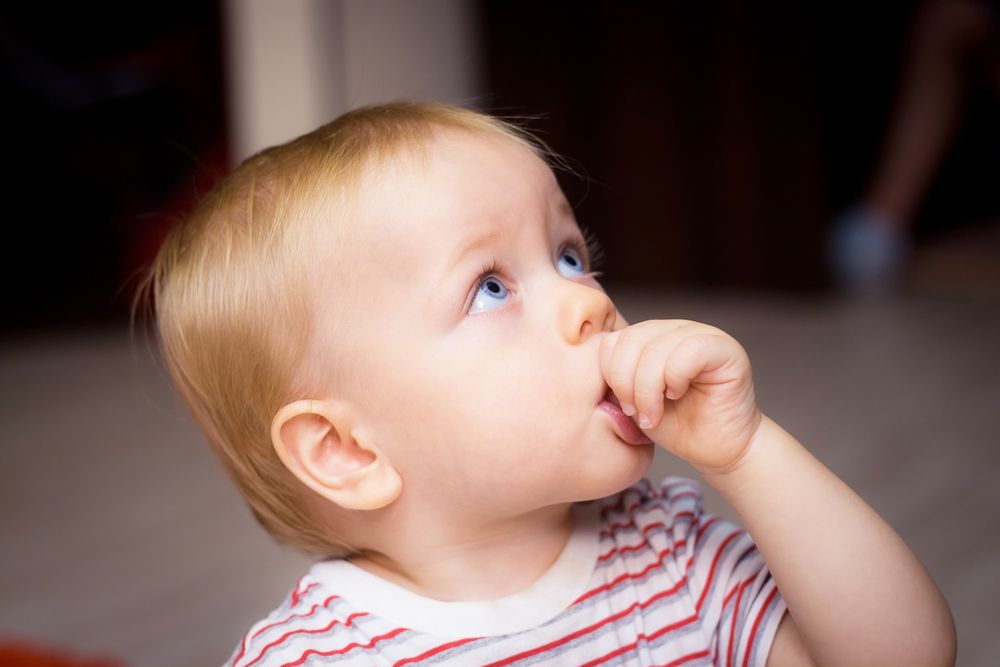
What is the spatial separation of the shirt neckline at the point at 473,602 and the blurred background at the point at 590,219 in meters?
0.57

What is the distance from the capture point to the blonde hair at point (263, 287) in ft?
2.68

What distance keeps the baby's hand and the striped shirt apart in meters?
0.13

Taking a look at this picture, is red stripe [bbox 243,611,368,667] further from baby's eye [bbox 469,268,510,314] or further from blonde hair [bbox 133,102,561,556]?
baby's eye [bbox 469,268,510,314]

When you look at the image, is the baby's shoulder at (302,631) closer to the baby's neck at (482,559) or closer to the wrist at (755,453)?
the baby's neck at (482,559)

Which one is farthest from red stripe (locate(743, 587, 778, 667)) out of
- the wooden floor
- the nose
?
the nose

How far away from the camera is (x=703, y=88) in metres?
3.22

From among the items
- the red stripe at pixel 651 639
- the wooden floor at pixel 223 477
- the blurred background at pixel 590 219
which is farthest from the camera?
the blurred background at pixel 590 219

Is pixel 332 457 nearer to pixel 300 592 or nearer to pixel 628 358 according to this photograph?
pixel 300 592

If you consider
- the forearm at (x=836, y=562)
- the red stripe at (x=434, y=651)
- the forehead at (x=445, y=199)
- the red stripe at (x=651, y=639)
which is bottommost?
the red stripe at (x=651, y=639)

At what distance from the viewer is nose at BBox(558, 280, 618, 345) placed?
77 centimetres

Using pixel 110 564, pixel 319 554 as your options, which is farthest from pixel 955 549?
pixel 110 564

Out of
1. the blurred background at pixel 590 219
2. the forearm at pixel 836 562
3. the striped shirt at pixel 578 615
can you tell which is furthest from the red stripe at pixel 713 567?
the blurred background at pixel 590 219

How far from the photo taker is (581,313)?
30.2 inches

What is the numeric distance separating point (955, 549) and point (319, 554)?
3.31 feet
